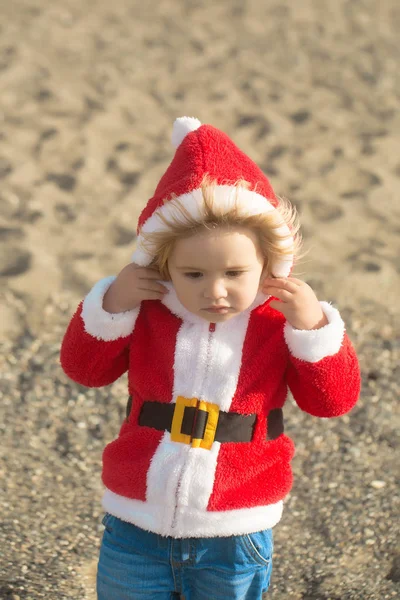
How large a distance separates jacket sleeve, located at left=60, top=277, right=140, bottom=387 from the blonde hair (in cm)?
16

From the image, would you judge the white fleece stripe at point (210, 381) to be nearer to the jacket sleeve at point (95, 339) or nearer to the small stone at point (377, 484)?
the jacket sleeve at point (95, 339)

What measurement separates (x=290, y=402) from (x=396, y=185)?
2.20 m

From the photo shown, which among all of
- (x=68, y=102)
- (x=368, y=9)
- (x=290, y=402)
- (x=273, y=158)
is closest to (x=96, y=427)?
(x=290, y=402)

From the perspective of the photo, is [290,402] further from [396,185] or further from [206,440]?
[396,185]

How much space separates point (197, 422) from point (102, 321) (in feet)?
1.00

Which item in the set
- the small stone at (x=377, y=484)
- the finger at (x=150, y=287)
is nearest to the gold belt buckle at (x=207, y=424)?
the finger at (x=150, y=287)

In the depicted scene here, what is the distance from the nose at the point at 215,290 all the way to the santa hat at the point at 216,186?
0.48 feet

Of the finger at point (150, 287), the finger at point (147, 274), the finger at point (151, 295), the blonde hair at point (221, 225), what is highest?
the blonde hair at point (221, 225)

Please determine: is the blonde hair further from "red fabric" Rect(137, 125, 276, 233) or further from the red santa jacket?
the red santa jacket

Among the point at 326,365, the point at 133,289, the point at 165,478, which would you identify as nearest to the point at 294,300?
the point at 326,365

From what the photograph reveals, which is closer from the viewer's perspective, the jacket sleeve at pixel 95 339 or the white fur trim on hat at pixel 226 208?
the white fur trim on hat at pixel 226 208

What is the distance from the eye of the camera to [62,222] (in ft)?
15.5

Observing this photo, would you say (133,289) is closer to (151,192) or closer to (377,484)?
(377,484)

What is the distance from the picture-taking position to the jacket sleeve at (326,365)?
76.0 inches
